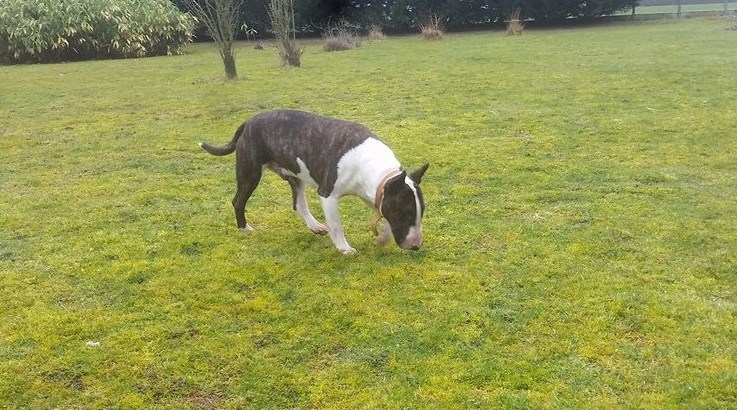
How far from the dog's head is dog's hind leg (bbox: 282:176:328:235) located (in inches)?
41.7

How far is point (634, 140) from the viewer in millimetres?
8258

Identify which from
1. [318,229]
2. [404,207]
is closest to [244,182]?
[318,229]

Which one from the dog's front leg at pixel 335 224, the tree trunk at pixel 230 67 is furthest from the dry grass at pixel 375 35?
the dog's front leg at pixel 335 224

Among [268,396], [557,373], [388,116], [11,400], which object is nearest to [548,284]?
[557,373]

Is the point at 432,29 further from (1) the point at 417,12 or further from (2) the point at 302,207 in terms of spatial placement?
(2) the point at 302,207

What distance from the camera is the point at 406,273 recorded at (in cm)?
479

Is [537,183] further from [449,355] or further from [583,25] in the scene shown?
[583,25]

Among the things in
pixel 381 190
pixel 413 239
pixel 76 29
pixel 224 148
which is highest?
pixel 76 29

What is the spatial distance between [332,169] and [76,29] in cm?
1885

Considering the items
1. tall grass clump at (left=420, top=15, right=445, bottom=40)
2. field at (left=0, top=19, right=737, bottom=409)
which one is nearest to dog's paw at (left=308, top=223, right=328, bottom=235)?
field at (left=0, top=19, right=737, bottom=409)

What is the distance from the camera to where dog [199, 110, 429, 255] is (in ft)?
15.3

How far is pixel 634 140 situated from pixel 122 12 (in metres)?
18.0

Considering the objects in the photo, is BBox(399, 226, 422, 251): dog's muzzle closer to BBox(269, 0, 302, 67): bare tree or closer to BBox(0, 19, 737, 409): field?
BBox(0, 19, 737, 409): field

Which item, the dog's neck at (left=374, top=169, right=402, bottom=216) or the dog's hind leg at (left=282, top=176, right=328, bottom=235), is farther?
the dog's hind leg at (left=282, top=176, right=328, bottom=235)
